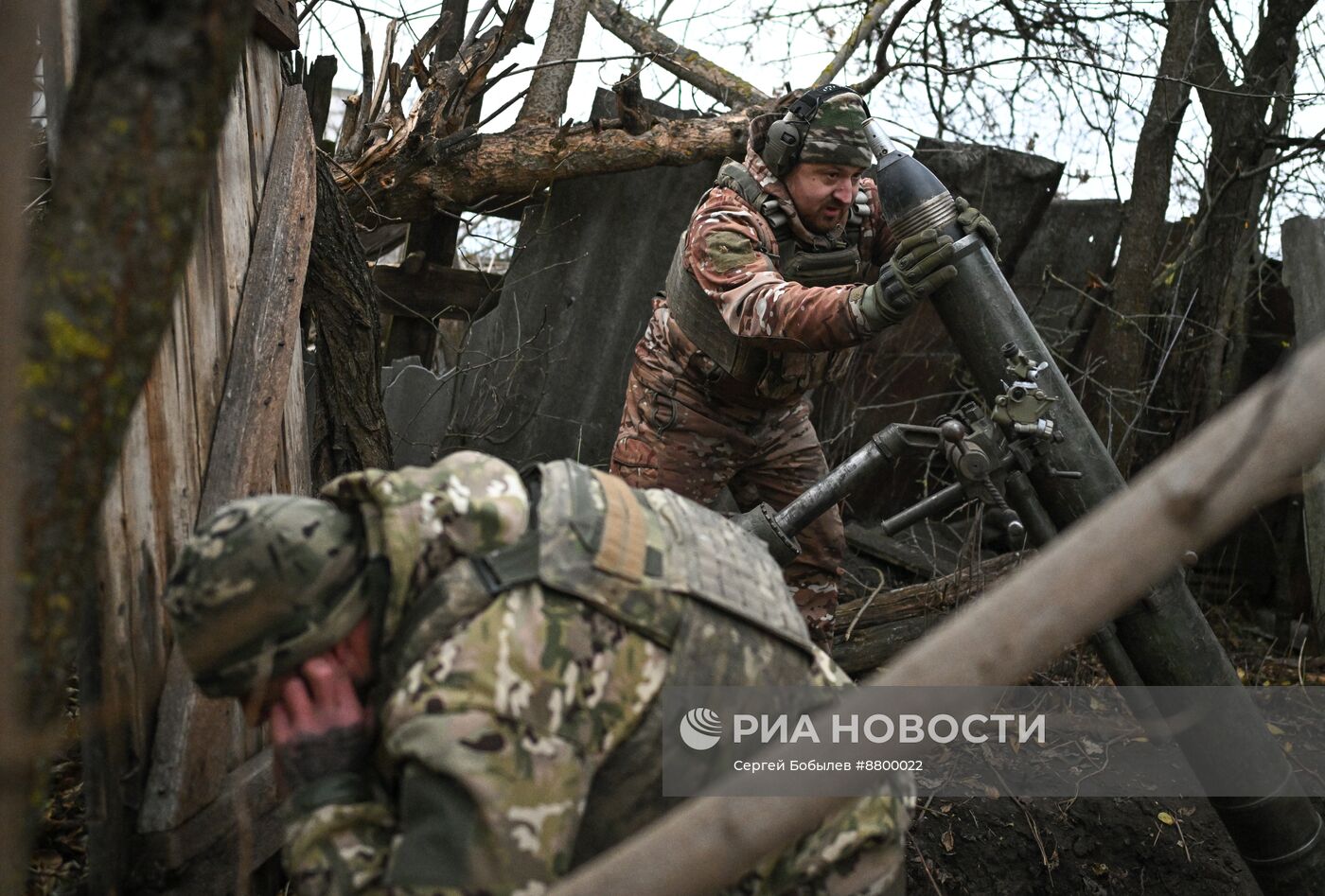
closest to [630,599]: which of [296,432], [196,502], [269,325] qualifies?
[196,502]

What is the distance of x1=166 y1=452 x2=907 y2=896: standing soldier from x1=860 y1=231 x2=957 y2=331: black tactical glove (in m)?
1.57

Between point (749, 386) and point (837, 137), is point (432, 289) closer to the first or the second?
point (749, 386)

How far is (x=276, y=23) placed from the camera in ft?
10.1

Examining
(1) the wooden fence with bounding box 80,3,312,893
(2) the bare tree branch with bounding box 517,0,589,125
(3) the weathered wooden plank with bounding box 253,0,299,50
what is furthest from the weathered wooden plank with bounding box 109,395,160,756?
(2) the bare tree branch with bounding box 517,0,589,125

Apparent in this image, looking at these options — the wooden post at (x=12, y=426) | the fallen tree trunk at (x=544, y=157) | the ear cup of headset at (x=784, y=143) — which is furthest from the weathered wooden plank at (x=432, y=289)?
the wooden post at (x=12, y=426)

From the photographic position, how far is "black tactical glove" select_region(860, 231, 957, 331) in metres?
3.29

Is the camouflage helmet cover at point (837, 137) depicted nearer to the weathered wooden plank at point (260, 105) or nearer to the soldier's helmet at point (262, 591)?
the weathered wooden plank at point (260, 105)

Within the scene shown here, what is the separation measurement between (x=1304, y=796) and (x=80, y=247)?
12.1 ft

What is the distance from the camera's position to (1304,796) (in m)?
3.49

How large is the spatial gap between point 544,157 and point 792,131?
169 cm

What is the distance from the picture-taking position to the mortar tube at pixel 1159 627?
3.44 metres

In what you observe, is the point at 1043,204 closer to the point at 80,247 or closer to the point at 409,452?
the point at 409,452

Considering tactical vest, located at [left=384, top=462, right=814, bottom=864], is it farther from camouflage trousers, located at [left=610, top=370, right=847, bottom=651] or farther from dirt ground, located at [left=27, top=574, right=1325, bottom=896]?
dirt ground, located at [left=27, top=574, right=1325, bottom=896]

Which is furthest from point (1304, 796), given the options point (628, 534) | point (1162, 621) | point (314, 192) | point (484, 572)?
point (314, 192)
